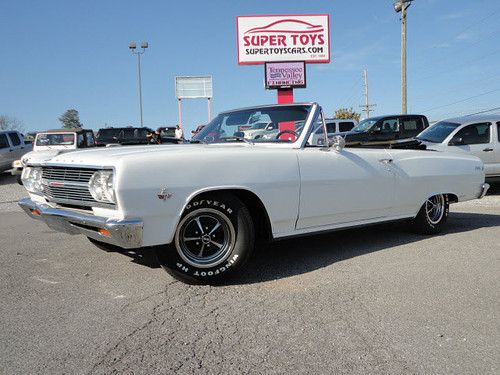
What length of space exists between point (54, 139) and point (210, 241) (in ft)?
38.5

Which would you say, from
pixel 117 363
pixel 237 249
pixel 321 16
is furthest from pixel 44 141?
pixel 117 363

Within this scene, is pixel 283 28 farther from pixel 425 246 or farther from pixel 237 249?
pixel 237 249

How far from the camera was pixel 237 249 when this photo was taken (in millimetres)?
3924

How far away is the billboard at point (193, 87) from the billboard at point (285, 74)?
13042mm

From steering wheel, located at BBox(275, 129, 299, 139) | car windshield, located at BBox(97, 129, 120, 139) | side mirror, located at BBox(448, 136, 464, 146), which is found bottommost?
side mirror, located at BBox(448, 136, 464, 146)

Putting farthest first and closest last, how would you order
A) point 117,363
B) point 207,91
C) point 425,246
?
point 207,91 < point 425,246 < point 117,363

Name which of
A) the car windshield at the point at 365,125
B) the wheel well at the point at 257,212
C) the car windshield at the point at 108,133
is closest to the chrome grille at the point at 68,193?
the wheel well at the point at 257,212

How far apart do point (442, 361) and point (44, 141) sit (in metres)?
13.8

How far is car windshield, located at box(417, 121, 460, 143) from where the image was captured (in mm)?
10062

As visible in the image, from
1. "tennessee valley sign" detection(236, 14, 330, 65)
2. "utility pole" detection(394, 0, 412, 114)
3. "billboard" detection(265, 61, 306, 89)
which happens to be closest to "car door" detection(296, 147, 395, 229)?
"billboard" detection(265, 61, 306, 89)

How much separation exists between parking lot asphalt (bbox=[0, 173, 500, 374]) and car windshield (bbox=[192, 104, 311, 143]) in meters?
1.28

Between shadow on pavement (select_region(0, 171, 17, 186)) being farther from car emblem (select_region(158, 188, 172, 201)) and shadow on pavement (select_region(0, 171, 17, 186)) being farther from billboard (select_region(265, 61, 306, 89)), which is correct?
car emblem (select_region(158, 188, 172, 201))

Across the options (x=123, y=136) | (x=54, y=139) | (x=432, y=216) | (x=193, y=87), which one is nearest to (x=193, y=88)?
(x=193, y=87)

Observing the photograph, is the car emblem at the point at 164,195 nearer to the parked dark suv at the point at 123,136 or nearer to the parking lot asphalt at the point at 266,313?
the parking lot asphalt at the point at 266,313
